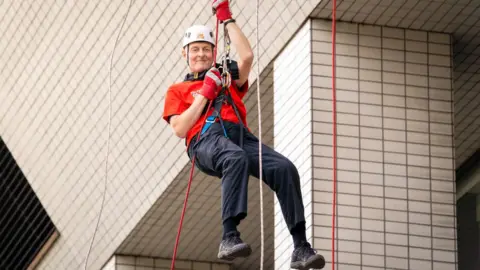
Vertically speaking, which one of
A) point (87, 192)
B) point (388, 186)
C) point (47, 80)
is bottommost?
point (388, 186)

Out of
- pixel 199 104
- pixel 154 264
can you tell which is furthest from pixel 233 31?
pixel 154 264

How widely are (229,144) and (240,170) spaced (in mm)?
264

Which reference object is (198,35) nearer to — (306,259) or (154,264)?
(306,259)

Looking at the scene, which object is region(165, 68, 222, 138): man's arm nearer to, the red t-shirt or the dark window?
the red t-shirt

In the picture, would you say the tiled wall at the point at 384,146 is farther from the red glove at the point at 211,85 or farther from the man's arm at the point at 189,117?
the red glove at the point at 211,85

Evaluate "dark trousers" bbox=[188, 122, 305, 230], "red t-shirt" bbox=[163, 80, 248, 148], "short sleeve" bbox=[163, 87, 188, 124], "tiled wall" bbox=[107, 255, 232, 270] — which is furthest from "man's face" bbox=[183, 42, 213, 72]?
"tiled wall" bbox=[107, 255, 232, 270]

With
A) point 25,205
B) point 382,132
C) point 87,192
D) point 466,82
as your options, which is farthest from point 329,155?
point 25,205

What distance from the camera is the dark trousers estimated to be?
1005cm

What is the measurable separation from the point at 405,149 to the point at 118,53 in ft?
11.8

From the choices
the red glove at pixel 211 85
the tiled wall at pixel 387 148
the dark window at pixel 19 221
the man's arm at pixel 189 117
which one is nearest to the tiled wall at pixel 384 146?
the tiled wall at pixel 387 148

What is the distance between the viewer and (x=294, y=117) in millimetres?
12781

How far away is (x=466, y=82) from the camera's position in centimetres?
1399

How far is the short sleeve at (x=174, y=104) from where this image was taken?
10.6 metres

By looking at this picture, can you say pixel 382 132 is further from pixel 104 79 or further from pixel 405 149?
pixel 104 79
